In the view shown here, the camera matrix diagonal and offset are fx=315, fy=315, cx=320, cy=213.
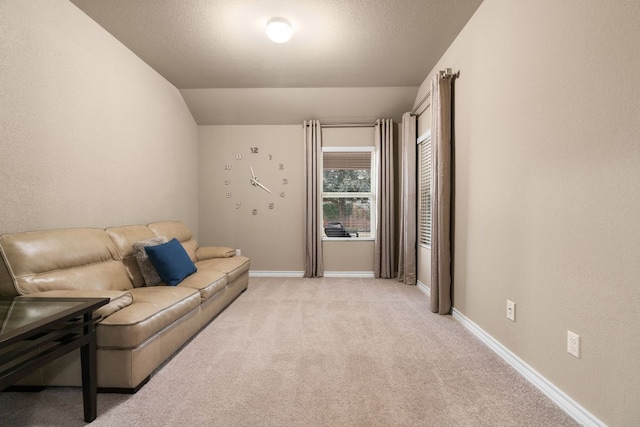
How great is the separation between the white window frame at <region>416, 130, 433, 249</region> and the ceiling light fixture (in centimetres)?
217

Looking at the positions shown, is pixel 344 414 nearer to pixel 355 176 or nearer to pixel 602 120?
pixel 602 120

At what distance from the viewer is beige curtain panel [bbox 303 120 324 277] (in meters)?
4.97

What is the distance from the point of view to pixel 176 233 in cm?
386

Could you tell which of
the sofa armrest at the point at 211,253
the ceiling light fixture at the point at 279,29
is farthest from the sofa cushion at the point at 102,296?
the ceiling light fixture at the point at 279,29

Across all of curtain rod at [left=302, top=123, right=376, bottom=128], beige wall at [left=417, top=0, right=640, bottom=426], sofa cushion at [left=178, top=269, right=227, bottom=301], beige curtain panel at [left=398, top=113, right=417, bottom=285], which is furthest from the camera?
curtain rod at [left=302, top=123, right=376, bottom=128]

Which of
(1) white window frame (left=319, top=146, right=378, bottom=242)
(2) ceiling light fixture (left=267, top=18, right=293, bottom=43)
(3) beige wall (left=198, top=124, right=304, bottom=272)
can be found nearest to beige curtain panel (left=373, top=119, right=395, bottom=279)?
(1) white window frame (left=319, top=146, right=378, bottom=242)

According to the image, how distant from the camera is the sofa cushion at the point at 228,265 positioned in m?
3.49

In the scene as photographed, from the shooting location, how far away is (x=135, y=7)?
2650 mm

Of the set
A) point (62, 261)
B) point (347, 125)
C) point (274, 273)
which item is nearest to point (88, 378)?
point (62, 261)

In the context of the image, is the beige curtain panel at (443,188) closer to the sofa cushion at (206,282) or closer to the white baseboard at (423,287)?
the white baseboard at (423,287)

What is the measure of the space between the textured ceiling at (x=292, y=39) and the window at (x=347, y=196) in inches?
52.8

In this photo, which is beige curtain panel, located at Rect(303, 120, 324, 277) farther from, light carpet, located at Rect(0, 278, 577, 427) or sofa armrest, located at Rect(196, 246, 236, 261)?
light carpet, located at Rect(0, 278, 577, 427)

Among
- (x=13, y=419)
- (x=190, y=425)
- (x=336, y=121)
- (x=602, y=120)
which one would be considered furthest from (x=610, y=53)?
(x=336, y=121)

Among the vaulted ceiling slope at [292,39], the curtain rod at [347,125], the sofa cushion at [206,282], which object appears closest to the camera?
the vaulted ceiling slope at [292,39]
